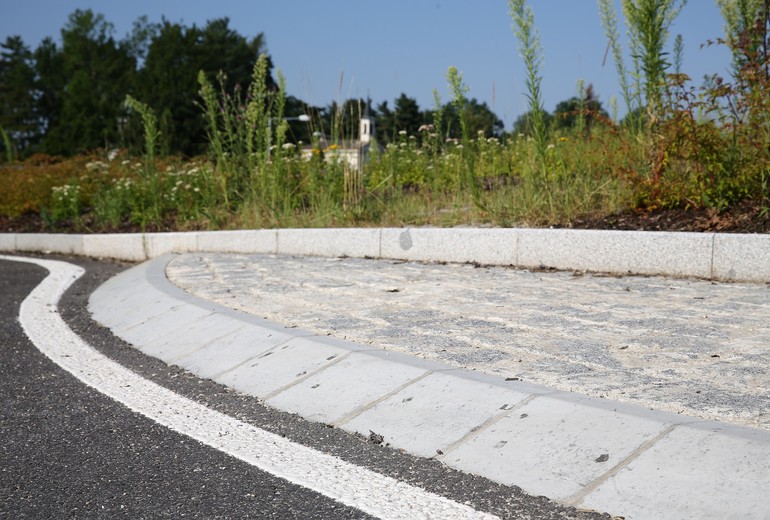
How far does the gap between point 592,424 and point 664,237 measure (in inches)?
160

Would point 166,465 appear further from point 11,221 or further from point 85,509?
point 11,221

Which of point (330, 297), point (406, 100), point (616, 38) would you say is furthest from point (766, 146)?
point (406, 100)

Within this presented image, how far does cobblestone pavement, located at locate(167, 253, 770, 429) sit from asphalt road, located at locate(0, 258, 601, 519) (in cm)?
86

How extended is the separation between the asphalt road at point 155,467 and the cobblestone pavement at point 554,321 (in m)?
0.86

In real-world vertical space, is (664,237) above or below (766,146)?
below

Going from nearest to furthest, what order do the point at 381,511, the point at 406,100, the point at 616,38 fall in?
1. the point at 381,511
2. the point at 616,38
3. the point at 406,100

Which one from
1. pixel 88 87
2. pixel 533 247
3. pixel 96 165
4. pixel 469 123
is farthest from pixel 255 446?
pixel 88 87

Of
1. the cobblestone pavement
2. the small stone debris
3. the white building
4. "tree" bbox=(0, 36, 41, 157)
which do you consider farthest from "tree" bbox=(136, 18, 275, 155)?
the small stone debris

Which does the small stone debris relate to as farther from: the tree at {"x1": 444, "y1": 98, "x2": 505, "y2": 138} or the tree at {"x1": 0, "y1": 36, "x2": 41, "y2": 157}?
the tree at {"x1": 0, "y1": 36, "x2": 41, "y2": 157}

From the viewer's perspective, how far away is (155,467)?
9.95 feet

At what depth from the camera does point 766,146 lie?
7.22 m

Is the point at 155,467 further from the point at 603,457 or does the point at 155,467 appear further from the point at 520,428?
the point at 603,457

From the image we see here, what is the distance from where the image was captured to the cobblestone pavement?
3.57 m

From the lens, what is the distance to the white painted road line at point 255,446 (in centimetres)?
265
